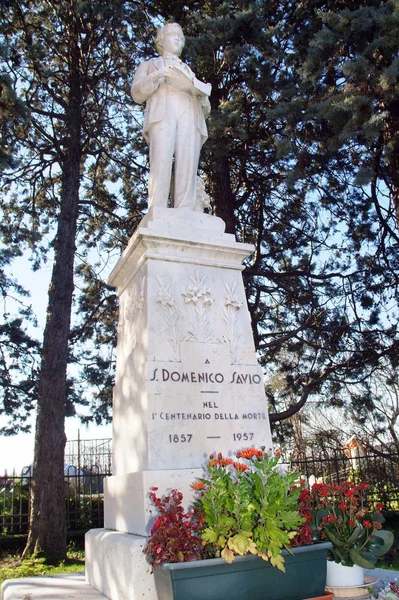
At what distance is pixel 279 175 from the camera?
10.6 metres

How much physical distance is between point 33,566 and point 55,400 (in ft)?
9.31

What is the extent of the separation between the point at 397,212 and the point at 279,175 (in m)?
3.35

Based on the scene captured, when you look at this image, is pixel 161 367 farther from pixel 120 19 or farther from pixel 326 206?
pixel 120 19

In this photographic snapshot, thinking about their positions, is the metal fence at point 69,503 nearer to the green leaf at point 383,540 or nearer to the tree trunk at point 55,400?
the tree trunk at point 55,400

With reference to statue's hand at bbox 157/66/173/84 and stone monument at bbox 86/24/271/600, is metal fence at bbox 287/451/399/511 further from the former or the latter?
Answer: statue's hand at bbox 157/66/173/84

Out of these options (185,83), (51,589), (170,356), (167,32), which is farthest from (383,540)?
(167,32)

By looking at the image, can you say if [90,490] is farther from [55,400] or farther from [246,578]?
[246,578]

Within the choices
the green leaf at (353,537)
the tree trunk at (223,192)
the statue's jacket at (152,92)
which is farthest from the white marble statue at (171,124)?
the tree trunk at (223,192)

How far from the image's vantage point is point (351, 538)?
3096mm

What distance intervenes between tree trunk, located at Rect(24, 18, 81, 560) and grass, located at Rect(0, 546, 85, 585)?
0.32m

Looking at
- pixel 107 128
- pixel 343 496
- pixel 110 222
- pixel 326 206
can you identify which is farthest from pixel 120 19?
pixel 343 496

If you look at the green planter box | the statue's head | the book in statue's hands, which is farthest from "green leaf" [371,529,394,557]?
the statue's head

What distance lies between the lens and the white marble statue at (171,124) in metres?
4.88

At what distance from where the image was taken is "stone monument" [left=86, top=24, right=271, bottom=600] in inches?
143
